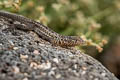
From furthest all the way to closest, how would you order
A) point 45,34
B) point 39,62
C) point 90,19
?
point 90,19 → point 45,34 → point 39,62

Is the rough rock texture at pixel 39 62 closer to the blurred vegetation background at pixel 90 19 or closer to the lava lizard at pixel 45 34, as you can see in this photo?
the lava lizard at pixel 45 34

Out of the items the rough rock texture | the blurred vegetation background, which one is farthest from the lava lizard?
the blurred vegetation background

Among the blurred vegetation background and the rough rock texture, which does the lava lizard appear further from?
the blurred vegetation background

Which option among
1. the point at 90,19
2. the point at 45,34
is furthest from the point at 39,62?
the point at 90,19

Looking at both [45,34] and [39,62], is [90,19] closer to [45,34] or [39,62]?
[45,34]

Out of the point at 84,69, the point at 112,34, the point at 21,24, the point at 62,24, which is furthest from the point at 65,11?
the point at 84,69

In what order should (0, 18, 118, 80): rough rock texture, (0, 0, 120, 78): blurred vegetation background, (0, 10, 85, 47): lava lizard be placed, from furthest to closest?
(0, 0, 120, 78): blurred vegetation background
(0, 10, 85, 47): lava lizard
(0, 18, 118, 80): rough rock texture

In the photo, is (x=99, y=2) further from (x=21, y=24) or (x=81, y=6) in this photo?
(x=21, y=24)

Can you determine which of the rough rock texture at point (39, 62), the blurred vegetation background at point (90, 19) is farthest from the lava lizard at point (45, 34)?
the blurred vegetation background at point (90, 19)
